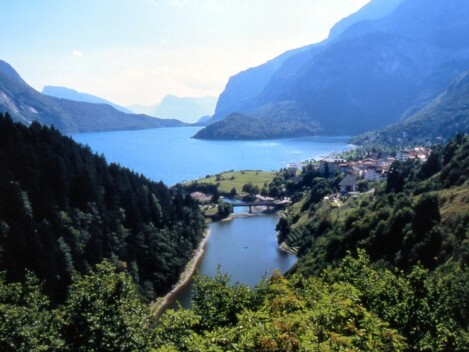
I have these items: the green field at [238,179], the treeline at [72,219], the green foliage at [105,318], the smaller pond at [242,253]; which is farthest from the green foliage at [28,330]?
the green field at [238,179]

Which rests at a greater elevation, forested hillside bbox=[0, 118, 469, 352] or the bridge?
forested hillside bbox=[0, 118, 469, 352]

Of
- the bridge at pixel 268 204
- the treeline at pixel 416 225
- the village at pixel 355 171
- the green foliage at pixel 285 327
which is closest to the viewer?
the green foliage at pixel 285 327

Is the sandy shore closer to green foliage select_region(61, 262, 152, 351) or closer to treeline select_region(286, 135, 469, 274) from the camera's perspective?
treeline select_region(286, 135, 469, 274)

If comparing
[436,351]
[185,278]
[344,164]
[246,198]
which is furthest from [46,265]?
[344,164]

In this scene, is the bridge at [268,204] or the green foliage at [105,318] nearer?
the green foliage at [105,318]

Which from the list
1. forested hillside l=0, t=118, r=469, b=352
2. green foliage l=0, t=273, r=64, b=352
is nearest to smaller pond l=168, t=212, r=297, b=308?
forested hillside l=0, t=118, r=469, b=352

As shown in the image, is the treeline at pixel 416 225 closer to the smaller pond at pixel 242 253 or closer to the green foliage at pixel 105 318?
the smaller pond at pixel 242 253
